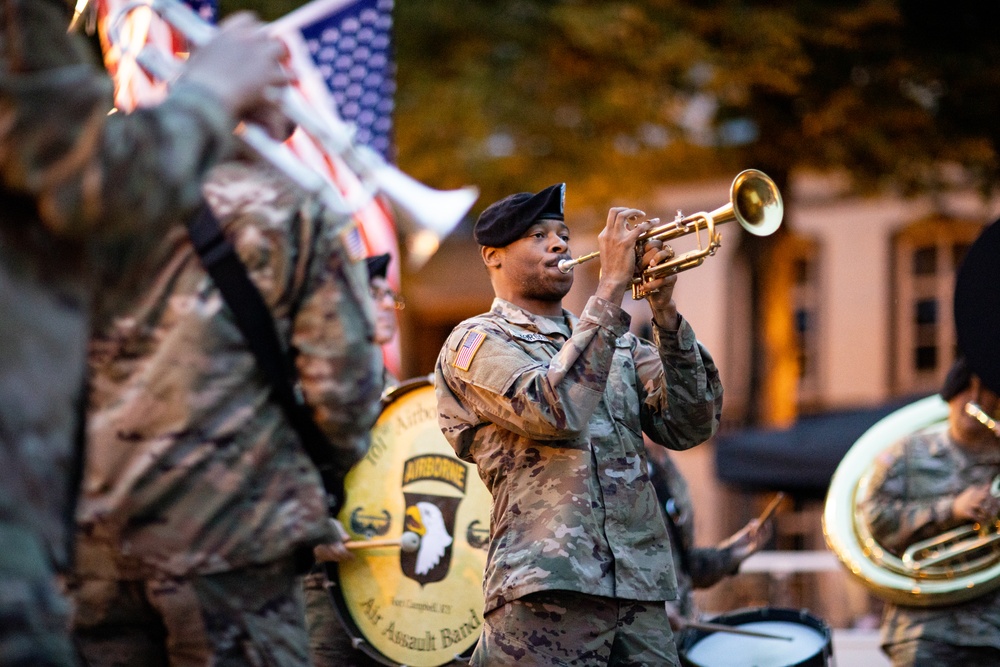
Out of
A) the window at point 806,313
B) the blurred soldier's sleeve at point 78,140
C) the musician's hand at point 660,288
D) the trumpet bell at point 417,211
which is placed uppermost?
the blurred soldier's sleeve at point 78,140

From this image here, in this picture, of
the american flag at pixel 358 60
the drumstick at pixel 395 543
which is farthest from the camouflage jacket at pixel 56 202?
the american flag at pixel 358 60

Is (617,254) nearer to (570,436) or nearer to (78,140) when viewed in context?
(570,436)

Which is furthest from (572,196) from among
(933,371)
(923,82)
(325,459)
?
(325,459)

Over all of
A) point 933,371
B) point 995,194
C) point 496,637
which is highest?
point 496,637

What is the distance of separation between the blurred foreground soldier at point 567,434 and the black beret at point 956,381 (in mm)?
2046

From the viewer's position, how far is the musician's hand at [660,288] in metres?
4.28

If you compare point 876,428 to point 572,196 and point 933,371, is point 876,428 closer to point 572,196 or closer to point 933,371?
point 572,196

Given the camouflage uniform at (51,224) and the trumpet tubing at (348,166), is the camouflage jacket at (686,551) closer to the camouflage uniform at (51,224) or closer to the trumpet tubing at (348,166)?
the trumpet tubing at (348,166)

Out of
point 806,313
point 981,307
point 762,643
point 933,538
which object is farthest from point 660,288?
point 806,313

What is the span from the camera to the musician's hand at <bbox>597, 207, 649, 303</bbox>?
4.14 metres

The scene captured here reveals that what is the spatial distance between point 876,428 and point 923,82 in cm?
816

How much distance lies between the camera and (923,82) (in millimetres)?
13742

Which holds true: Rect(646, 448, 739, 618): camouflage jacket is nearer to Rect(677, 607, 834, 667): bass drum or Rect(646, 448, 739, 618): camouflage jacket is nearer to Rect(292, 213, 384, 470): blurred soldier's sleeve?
Rect(677, 607, 834, 667): bass drum

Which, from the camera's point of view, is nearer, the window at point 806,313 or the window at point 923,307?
the window at point 923,307
